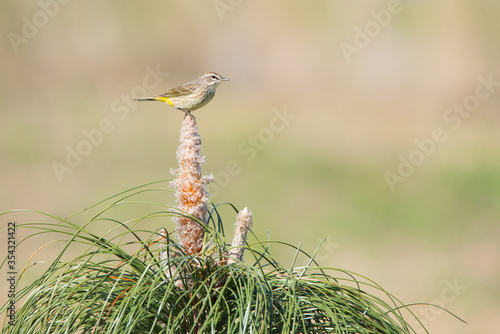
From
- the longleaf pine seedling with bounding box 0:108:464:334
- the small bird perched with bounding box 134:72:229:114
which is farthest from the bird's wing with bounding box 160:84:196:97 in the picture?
the longleaf pine seedling with bounding box 0:108:464:334

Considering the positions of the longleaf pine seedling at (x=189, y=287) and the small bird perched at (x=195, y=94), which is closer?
the longleaf pine seedling at (x=189, y=287)

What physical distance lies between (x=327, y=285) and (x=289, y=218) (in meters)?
2.50

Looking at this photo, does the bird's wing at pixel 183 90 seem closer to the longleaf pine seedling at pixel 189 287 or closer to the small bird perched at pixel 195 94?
the small bird perched at pixel 195 94

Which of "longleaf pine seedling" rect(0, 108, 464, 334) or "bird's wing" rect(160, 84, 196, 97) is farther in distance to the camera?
"bird's wing" rect(160, 84, 196, 97)

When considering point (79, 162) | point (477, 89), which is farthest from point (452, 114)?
point (79, 162)

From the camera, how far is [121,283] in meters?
0.77

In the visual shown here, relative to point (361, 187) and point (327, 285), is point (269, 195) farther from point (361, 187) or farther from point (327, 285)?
point (327, 285)

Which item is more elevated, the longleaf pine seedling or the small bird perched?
the small bird perched

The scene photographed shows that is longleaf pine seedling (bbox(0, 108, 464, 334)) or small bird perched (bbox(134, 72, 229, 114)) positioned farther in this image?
small bird perched (bbox(134, 72, 229, 114))

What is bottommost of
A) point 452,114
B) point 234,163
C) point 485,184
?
point 234,163

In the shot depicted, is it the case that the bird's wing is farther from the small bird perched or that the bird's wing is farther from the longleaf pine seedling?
the longleaf pine seedling

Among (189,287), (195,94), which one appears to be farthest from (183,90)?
(189,287)

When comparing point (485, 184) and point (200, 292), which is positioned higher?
point (485, 184)

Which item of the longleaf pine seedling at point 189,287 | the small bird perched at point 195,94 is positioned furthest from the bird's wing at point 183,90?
the longleaf pine seedling at point 189,287
